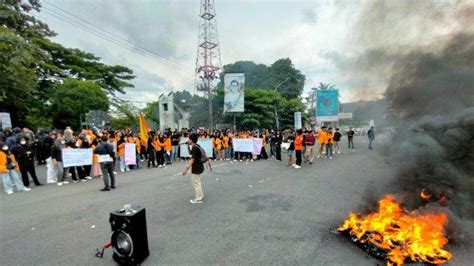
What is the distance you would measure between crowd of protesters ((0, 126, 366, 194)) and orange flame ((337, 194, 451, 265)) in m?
7.49

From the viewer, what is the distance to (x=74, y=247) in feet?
15.0

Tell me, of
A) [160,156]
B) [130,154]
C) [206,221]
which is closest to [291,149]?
[160,156]

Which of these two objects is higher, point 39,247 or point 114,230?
point 114,230

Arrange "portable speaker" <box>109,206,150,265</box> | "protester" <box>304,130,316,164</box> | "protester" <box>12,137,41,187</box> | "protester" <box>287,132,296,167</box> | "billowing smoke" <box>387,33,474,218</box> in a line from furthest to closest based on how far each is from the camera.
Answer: "protester" <box>304,130,316,164</box>
"protester" <box>287,132,296,167</box>
"protester" <box>12,137,41,187</box>
"billowing smoke" <box>387,33,474,218</box>
"portable speaker" <box>109,206,150,265</box>

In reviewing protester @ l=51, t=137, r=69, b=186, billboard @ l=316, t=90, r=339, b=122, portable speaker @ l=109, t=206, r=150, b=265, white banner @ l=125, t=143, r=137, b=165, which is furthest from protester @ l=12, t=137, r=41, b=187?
billboard @ l=316, t=90, r=339, b=122

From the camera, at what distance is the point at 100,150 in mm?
8477

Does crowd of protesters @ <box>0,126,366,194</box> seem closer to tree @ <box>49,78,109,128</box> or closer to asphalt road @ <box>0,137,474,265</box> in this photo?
asphalt road @ <box>0,137,474,265</box>

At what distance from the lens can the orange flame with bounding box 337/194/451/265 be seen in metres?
3.97

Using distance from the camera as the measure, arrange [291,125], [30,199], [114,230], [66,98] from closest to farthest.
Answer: [114,230], [30,199], [66,98], [291,125]

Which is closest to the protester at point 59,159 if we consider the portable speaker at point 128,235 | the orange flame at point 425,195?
the portable speaker at point 128,235

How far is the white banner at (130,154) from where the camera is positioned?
13.0 metres

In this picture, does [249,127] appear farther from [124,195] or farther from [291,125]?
[124,195]

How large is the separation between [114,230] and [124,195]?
14.4ft

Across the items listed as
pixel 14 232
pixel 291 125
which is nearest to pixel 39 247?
pixel 14 232
